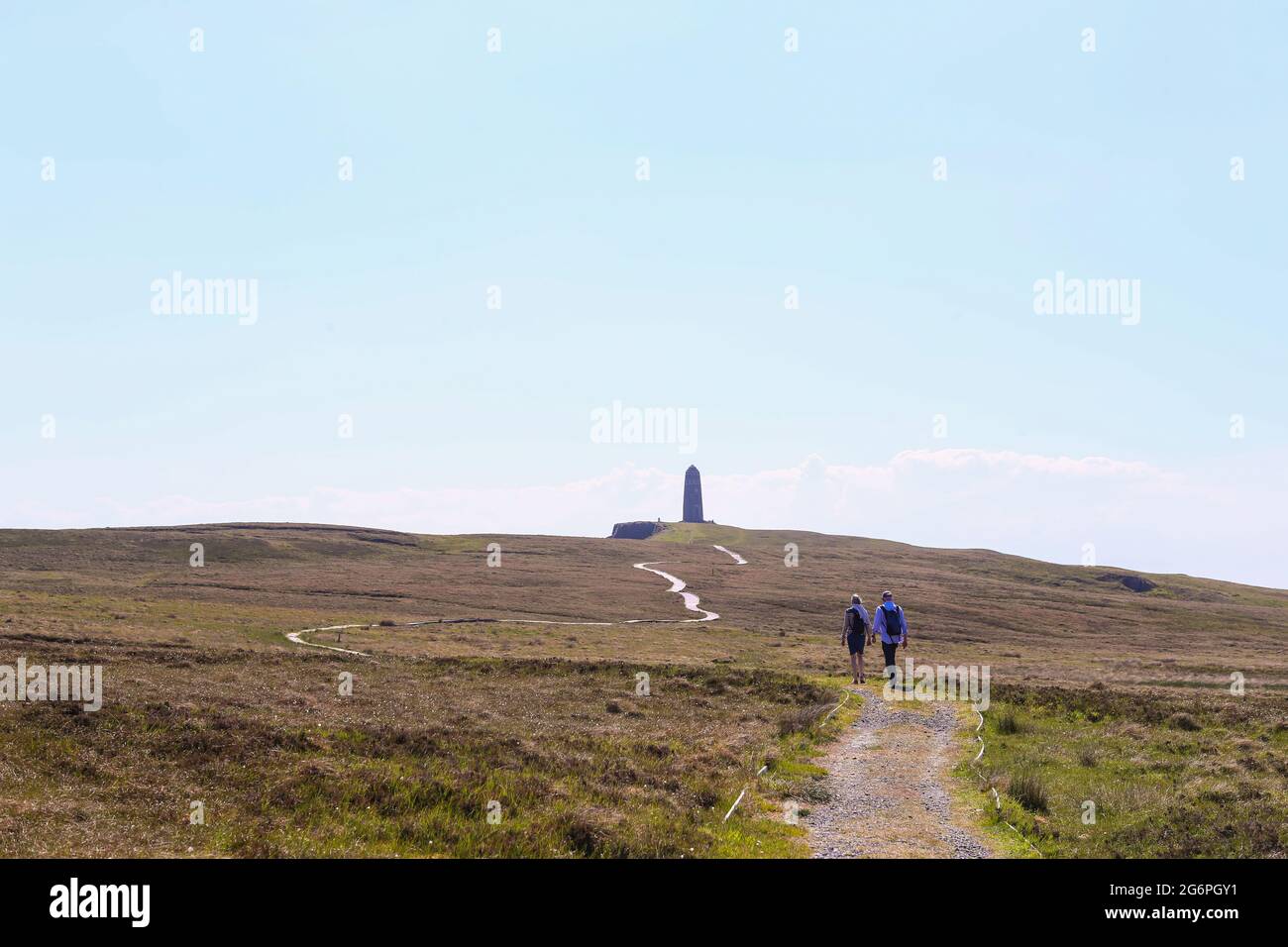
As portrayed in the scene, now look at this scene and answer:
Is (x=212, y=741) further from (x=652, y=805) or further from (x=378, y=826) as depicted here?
(x=652, y=805)

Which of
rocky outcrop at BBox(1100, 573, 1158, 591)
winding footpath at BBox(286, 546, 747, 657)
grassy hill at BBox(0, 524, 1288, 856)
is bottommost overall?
rocky outcrop at BBox(1100, 573, 1158, 591)

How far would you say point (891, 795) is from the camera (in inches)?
684

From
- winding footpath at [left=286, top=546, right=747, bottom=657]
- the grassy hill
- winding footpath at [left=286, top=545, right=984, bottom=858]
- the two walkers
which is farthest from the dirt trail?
winding footpath at [left=286, top=546, right=747, bottom=657]

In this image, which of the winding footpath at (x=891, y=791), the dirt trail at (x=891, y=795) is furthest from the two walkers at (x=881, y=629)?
the dirt trail at (x=891, y=795)

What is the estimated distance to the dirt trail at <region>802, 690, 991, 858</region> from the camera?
13680 mm

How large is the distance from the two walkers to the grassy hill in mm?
2479

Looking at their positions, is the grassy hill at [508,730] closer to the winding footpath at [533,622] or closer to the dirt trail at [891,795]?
the dirt trail at [891,795]

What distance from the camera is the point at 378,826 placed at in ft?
46.0

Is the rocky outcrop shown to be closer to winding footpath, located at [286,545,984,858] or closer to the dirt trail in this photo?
winding footpath, located at [286,545,984,858]

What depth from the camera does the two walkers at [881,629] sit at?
32.0 metres

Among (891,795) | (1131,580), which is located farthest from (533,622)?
(1131,580)

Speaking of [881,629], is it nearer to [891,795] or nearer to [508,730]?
[508,730]
